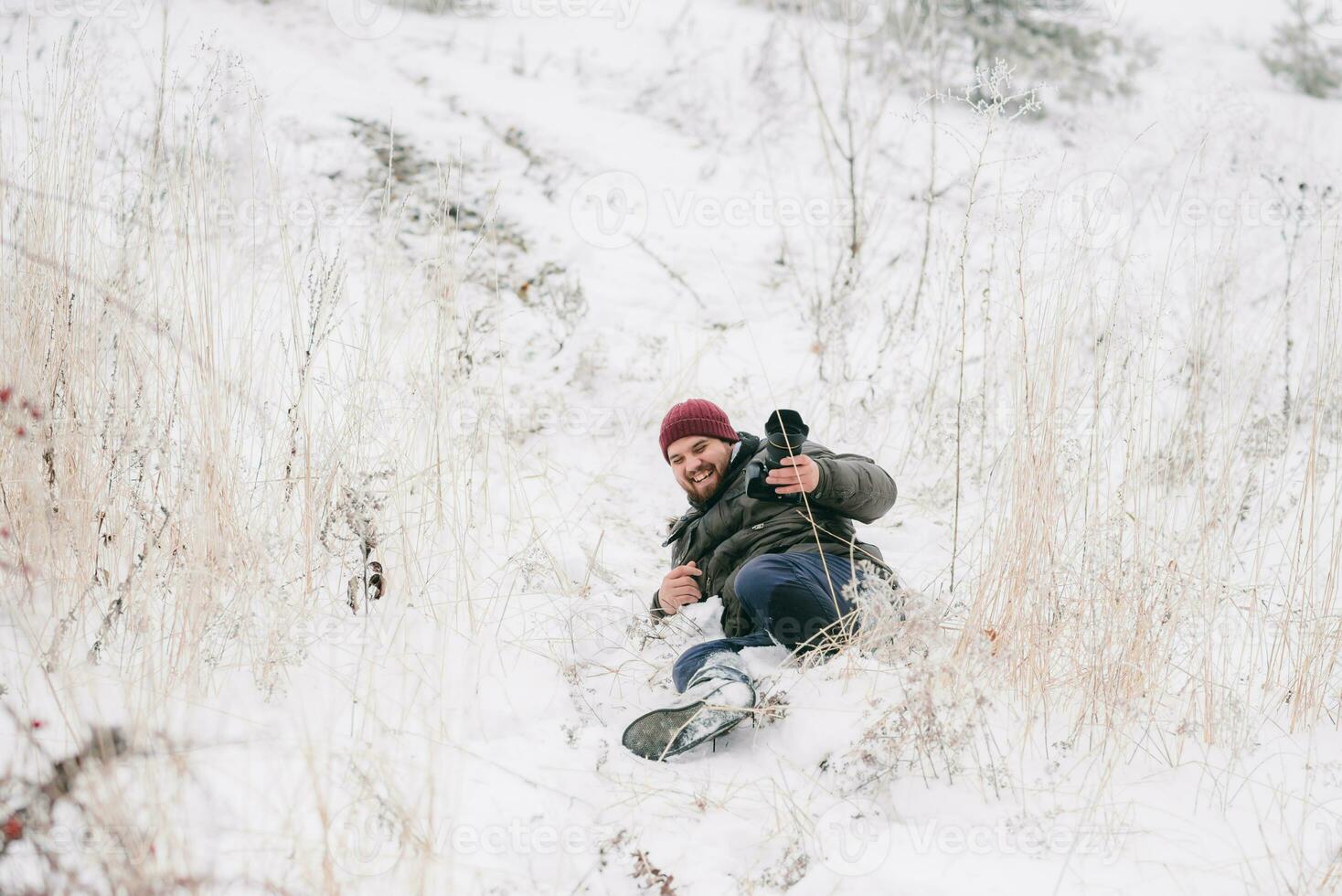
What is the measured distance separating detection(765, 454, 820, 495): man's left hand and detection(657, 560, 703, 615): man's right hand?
15.1 inches

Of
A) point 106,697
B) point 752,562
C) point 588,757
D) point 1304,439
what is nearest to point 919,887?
point 588,757

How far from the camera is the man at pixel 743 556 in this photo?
5.86 feet

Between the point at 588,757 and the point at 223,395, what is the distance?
136cm

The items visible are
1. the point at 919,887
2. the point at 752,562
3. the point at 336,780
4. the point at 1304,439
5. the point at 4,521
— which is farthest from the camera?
the point at 1304,439

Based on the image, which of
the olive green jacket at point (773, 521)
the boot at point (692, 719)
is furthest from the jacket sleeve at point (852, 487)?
the boot at point (692, 719)

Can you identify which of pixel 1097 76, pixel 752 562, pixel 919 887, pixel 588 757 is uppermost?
pixel 1097 76

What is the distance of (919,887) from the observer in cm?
136

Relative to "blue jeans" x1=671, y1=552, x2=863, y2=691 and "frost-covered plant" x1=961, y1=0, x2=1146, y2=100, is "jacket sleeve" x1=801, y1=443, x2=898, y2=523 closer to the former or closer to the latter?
"blue jeans" x1=671, y1=552, x2=863, y2=691

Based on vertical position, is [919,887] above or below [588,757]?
above

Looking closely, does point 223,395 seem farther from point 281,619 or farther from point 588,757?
point 588,757

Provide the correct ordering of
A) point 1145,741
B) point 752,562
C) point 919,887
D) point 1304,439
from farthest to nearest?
point 1304,439 → point 752,562 → point 1145,741 → point 919,887

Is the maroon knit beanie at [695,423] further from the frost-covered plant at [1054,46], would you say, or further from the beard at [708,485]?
the frost-covered plant at [1054,46]

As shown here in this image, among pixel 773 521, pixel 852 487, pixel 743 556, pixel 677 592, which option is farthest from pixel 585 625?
pixel 852 487

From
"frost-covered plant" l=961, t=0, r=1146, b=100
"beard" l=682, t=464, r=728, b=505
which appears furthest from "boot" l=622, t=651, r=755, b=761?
"frost-covered plant" l=961, t=0, r=1146, b=100
